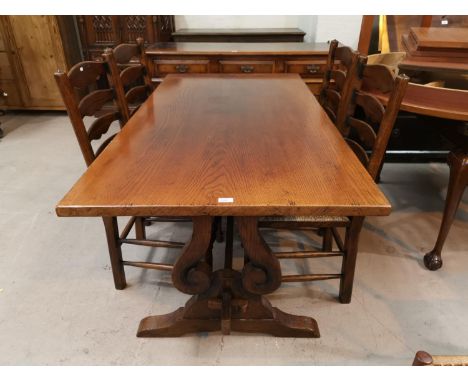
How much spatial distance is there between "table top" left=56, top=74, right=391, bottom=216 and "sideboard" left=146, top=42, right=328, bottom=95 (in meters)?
1.31

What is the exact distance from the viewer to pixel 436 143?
2438 millimetres

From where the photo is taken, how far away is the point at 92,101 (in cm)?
157

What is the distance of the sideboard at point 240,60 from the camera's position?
296 cm

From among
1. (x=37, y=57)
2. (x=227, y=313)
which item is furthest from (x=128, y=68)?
(x=37, y=57)

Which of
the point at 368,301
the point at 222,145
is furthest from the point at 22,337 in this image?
the point at 368,301

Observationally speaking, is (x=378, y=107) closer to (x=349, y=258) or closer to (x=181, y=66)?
(x=349, y=258)

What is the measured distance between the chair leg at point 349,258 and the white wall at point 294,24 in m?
2.49

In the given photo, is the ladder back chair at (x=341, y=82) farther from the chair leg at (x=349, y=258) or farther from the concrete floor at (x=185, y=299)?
the concrete floor at (x=185, y=299)

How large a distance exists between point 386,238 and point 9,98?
414cm

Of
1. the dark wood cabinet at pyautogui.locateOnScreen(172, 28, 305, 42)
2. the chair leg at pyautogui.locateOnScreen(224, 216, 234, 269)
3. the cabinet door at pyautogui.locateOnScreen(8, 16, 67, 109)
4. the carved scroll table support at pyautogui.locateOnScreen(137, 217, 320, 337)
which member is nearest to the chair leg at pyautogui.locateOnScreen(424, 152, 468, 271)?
the carved scroll table support at pyautogui.locateOnScreen(137, 217, 320, 337)

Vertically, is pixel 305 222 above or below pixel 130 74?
below

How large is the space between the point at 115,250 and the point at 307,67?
224cm

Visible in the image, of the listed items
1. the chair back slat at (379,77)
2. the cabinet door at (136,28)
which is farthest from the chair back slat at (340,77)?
the cabinet door at (136,28)

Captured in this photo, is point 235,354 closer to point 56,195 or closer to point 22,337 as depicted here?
point 22,337
